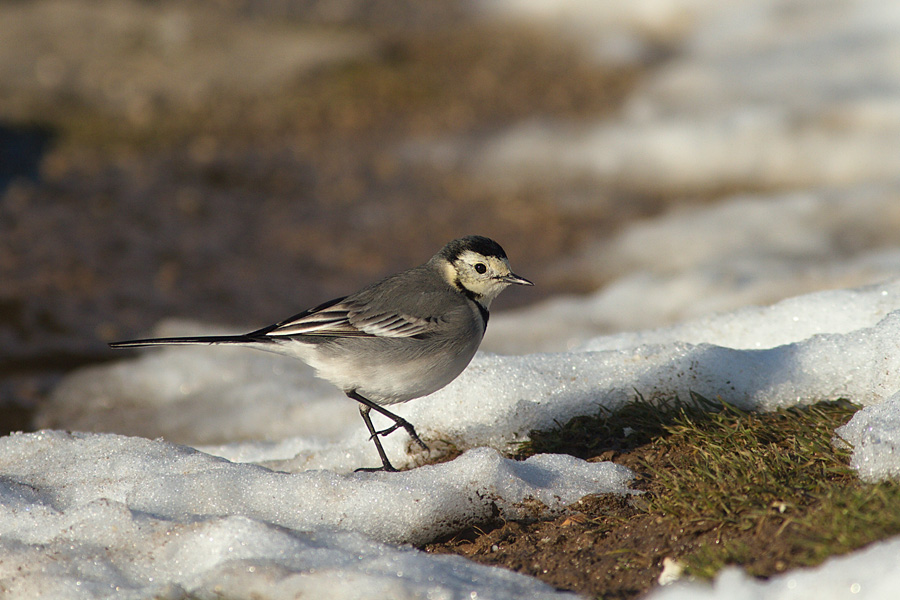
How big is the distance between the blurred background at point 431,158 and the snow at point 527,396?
0.21ft

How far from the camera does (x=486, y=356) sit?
5.38 meters

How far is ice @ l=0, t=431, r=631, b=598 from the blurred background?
9.76ft

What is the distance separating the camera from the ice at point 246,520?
3.29m

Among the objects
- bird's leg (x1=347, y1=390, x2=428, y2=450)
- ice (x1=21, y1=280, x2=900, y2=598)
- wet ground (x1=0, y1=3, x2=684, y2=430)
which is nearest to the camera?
ice (x1=21, y1=280, x2=900, y2=598)

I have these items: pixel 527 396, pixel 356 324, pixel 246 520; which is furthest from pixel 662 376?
pixel 246 520

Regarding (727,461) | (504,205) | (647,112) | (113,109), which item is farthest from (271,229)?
(727,461)

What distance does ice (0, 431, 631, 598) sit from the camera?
3289 millimetres

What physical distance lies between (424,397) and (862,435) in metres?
2.31

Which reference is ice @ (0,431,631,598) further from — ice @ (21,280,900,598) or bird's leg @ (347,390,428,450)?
bird's leg @ (347,390,428,450)

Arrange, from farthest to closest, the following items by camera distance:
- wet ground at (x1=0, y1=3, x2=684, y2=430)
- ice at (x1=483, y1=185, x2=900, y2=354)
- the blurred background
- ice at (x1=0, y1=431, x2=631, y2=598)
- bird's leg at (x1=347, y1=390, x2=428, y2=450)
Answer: wet ground at (x1=0, y1=3, x2=684, y2=430), the blurred background, ice at (x1=483, y1=185, x2=900, y2=354), bird's leg at (x1=347, y1=390, x2=428, y2=450), ice at (x1=0, y1=431, x2=631, y2=598)

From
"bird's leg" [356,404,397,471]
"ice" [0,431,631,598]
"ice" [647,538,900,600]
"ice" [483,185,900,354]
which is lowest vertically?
"ice" [483,185,900,354]

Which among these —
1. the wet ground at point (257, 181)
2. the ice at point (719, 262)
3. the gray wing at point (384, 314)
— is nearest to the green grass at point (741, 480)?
the gray wing at point (384, 314)

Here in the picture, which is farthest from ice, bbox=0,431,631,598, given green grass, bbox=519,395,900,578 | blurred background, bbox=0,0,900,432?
blurred background, bbox=0,0,900,432

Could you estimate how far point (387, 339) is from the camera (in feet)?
15.3
